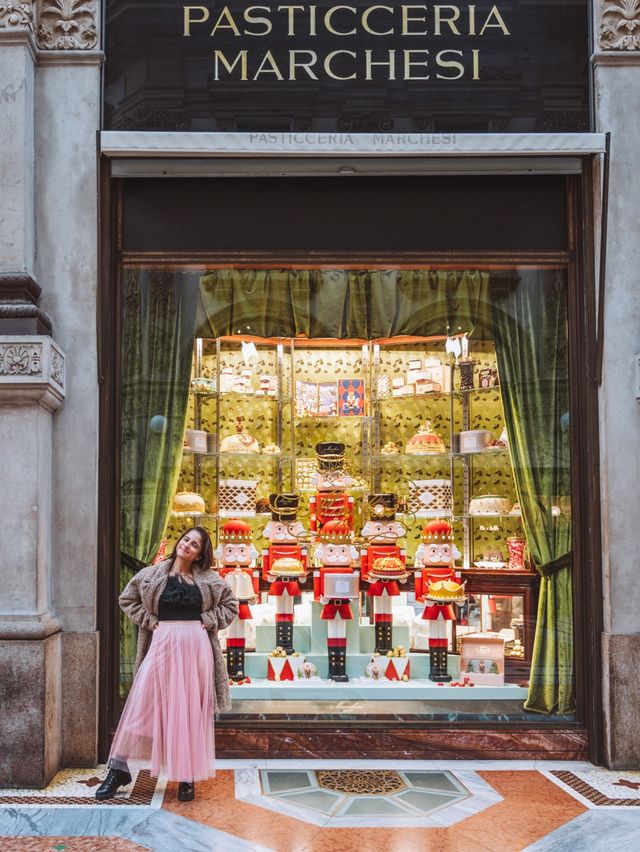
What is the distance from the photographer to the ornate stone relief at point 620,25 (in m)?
6.09

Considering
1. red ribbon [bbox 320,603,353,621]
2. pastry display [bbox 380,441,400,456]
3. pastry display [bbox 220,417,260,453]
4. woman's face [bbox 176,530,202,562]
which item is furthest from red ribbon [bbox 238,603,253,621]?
pastry display [bbox 380,441,400,456]

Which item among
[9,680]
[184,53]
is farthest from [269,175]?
[9,680]

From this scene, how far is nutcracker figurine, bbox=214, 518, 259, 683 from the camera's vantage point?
22.0ft

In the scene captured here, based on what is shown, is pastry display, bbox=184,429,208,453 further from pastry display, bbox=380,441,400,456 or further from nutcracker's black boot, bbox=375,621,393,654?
nutcracker's black boot, bbox=375,621,393,654

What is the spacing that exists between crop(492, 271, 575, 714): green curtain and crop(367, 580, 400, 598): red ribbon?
133cm

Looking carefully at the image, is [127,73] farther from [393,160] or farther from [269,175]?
[393,160]

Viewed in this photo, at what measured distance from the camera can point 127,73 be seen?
241 inches

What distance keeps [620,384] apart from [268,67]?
3.60 meters

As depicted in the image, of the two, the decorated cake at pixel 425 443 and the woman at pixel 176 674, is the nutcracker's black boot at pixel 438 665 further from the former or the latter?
the woman at pixel 176 674

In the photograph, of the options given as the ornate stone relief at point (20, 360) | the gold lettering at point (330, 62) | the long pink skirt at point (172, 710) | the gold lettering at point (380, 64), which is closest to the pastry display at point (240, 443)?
the ornate stone relief at point (20, 360)

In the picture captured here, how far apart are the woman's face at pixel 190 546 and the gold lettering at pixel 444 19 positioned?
4.23m

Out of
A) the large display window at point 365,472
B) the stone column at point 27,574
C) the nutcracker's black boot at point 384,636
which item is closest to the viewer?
the stone column at point 27,574

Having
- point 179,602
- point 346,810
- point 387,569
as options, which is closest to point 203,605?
point 179,602

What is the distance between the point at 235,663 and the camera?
6637mm
